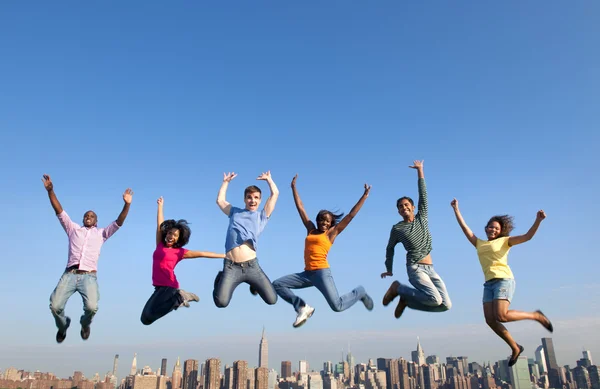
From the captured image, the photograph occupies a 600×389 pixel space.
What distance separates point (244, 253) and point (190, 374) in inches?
5317

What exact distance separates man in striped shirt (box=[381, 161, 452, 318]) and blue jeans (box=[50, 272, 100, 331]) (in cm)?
626

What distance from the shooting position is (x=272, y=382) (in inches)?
5940

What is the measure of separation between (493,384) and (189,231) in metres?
149

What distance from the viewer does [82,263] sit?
31.4ft

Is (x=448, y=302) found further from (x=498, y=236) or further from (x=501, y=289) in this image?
(x=498, y=236)

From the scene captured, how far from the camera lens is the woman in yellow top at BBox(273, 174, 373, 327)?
9.40 metres

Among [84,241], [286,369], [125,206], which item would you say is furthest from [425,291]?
[286,369]

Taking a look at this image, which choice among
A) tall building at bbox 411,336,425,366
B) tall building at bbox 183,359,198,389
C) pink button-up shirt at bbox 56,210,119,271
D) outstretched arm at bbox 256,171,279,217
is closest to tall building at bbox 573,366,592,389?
tall building at bbox 411,336,425,366

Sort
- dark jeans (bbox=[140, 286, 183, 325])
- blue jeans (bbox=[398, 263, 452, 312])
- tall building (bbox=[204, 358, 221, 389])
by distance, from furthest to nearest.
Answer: tall building (bbox=[204, 358, 221, 389])
dark jeans (bbox=[140, 286, 183, 325])
blue jeans (bbox=[398, 263, 452, 312])

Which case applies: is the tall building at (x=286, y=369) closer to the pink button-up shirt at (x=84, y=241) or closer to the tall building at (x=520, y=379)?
the tall building at (x=520, y=379)

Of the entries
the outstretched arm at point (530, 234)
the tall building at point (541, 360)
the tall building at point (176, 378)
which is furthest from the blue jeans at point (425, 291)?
the tall building at point (541, 360)

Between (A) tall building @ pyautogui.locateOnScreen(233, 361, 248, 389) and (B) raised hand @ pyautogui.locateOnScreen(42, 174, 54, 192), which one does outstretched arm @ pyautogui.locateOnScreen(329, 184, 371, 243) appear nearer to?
(B) raised hand @ pyautogui.locateOnScreen(42, 174, 54, 192)

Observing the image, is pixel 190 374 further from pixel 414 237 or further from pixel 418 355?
pixel 414 237

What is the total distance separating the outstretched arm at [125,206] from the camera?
10227 millimetres
